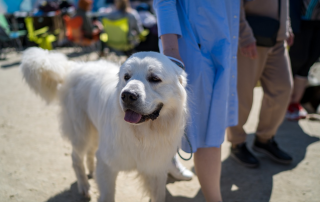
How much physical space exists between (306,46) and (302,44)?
0.07 m

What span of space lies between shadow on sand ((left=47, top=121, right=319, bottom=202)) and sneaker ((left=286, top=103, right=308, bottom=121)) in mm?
564

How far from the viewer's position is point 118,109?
1790 millimetres

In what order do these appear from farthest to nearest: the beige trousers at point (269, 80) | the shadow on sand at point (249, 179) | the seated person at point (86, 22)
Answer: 1. the seated person at point (86, 22)
2. the beige trousers at point (269, 80)
3. the shadow on sand at point (249, 179)

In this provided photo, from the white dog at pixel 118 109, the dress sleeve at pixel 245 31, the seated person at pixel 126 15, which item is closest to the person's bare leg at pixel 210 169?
the white dog at pixel 118 109

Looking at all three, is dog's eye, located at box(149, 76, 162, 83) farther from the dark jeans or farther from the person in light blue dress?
the dark jeans

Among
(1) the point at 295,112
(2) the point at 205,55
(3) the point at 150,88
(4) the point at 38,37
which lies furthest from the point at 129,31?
(3) the point at 150,88

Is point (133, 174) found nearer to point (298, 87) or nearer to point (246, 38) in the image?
point (246, 38)

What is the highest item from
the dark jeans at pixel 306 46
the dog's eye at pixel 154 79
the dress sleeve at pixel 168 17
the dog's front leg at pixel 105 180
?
the dress sleeve at pixel 168 17

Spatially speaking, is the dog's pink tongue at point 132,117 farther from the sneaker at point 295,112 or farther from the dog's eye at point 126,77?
the sneaker at point 295,112

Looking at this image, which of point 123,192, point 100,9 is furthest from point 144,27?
point 123,192

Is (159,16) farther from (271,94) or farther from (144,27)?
(144,27)

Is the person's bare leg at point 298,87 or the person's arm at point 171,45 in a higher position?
→ the person's arm at point 171,45

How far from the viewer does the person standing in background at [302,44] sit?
3674mm

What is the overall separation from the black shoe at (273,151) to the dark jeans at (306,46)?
1.67 metres
